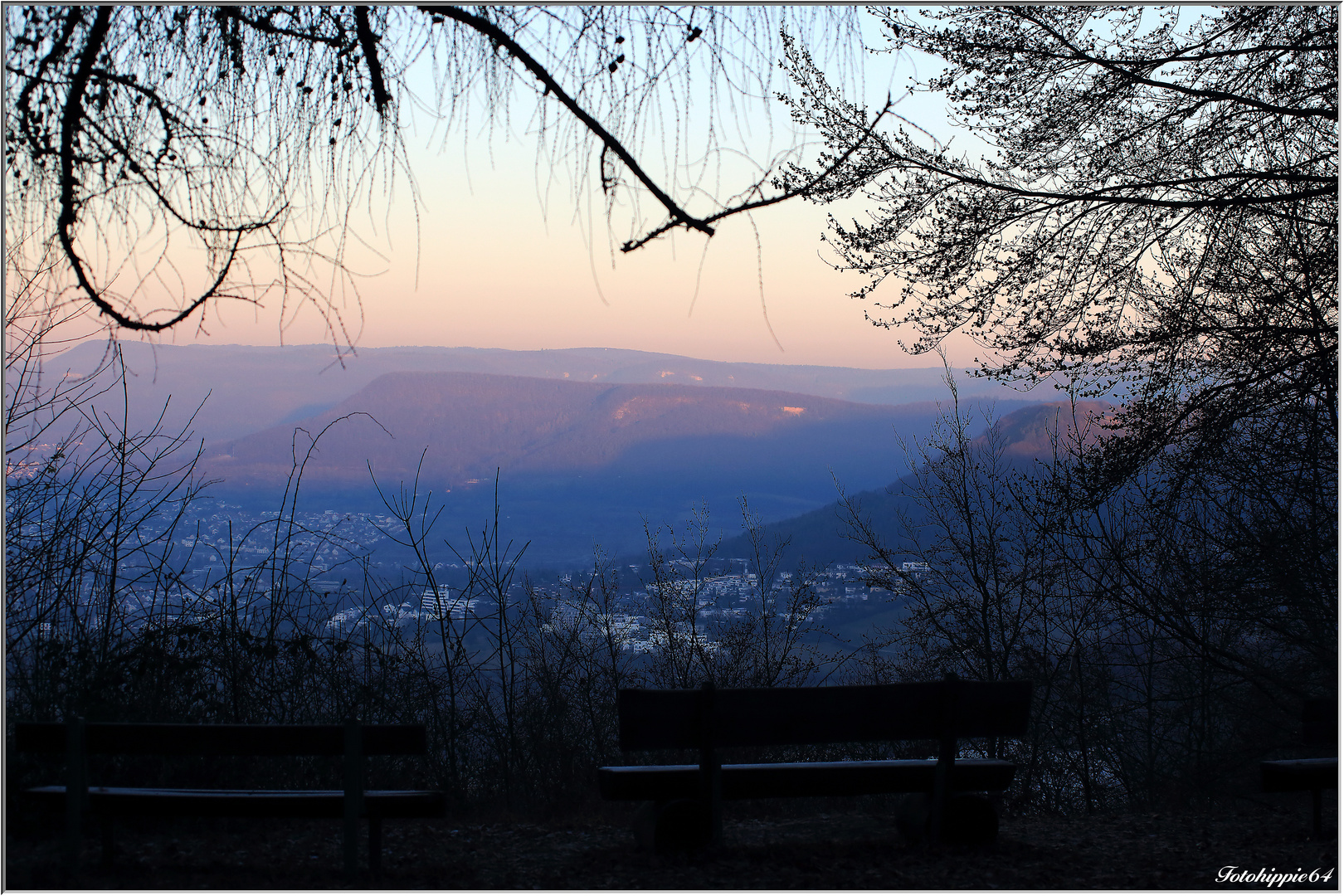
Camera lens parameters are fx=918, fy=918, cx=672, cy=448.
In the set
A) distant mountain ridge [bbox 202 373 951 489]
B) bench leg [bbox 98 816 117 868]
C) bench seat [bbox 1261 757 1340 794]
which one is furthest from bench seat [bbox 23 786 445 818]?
distant mountain ridge [bbox 202 373 951 489]

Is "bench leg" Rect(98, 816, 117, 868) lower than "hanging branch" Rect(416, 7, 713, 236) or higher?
lower

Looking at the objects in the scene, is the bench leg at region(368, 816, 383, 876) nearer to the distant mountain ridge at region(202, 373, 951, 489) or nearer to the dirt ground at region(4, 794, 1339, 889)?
the dirt ground at region(4, 794, 1339, 889)

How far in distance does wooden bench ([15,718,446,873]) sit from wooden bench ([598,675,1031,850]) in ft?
2.74

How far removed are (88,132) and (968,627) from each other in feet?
31.7

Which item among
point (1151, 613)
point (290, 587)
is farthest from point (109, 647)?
point (1151, 613)

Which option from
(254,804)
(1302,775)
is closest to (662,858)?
(254,804)

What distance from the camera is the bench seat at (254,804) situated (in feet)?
10.8

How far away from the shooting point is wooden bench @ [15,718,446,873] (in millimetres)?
3305

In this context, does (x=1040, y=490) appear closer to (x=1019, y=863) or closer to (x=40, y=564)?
(x=1019, y=863)

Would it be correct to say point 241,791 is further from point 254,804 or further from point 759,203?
point 759,203

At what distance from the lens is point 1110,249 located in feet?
18.5

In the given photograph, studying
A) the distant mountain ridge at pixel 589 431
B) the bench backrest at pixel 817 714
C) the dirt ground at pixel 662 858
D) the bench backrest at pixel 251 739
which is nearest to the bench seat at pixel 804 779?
the bench backrest at pixel 817 714

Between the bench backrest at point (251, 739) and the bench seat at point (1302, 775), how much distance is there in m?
3.53

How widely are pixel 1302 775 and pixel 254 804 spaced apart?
4.22 metres
